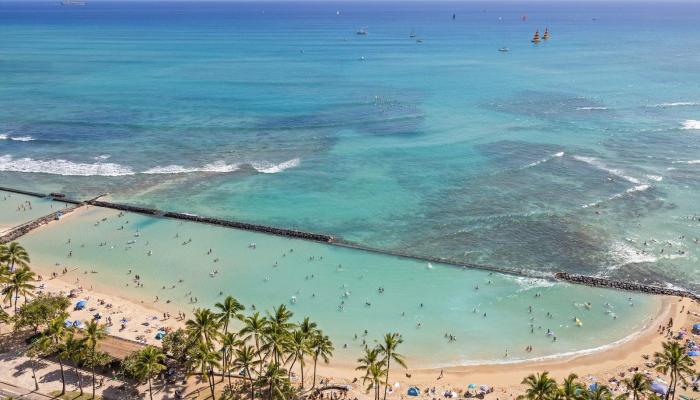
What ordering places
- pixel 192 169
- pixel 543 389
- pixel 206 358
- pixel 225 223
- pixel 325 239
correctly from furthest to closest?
1. pixel 192 169
2. pixel 225 223
3. pixel 325 239
4. pixel 206 358
5. pixel 543 389

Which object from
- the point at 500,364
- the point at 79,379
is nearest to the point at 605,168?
the point at 500,364

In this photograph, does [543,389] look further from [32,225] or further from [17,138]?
[17,138]

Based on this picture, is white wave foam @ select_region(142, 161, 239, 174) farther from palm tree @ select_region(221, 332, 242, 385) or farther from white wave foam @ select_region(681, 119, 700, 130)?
white wave foam @ select_region(681, 119, 700, 130)

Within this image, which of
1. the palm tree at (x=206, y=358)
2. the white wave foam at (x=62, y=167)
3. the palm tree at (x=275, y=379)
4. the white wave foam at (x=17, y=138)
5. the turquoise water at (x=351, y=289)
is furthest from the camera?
the white wave foam at (x=17, y=138)

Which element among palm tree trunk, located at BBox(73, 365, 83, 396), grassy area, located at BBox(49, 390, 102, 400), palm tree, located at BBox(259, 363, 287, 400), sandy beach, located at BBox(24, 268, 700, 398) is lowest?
sandy beach, located at BBox(24, 268, 700, 398)

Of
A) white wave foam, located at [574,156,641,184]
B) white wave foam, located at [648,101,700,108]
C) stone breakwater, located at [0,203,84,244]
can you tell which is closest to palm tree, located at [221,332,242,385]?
stone breakwater, located at [0,203,84,244]

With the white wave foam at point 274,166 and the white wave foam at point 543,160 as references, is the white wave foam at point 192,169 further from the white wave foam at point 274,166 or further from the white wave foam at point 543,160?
the white wave foam at point 543,160

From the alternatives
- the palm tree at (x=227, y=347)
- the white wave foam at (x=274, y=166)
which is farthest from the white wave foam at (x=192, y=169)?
the palm tree at (x=227, y=347)
